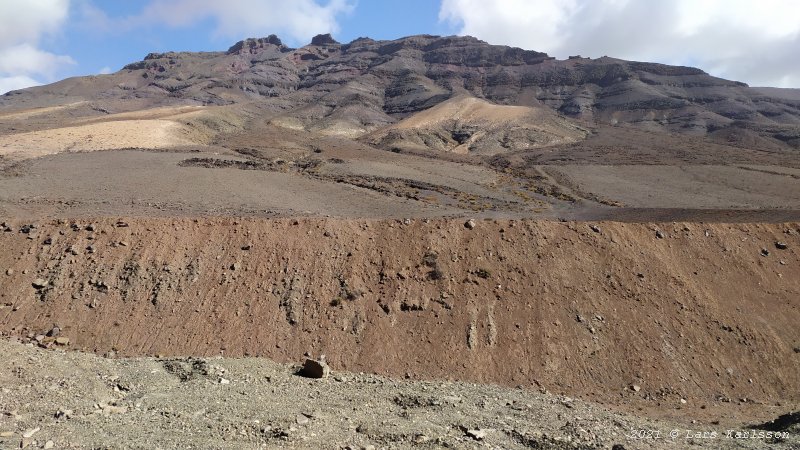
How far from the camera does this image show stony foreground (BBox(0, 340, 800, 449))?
9594mm

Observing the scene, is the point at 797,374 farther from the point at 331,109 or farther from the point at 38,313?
the point at 331,109

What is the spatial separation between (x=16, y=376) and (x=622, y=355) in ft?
50.3

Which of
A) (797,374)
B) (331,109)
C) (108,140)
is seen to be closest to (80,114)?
(331,109)

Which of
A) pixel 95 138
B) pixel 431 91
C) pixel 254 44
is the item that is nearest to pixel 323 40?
pixel 254 44

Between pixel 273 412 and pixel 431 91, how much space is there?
114 metres

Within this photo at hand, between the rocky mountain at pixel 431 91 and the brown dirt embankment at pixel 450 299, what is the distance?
54125mm

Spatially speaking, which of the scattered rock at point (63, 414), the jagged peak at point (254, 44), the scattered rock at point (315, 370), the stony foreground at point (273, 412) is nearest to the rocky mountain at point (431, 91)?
the jagged peak at point (254, 44)

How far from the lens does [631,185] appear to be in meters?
47.3

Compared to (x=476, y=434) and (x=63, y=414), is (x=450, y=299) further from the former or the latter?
(x=63, y=414)

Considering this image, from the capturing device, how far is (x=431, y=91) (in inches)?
4707

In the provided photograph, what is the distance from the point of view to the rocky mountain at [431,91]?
9156 centimetres

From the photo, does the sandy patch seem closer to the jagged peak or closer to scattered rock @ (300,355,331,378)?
scattered rock @ (300,355,331,378)

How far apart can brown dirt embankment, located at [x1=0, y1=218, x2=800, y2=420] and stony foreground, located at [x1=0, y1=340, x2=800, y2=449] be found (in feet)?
5.92

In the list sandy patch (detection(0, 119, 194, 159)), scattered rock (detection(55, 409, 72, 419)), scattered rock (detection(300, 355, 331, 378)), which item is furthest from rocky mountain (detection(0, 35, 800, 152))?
scattered rock (detection(55, 409, 72, 419))
